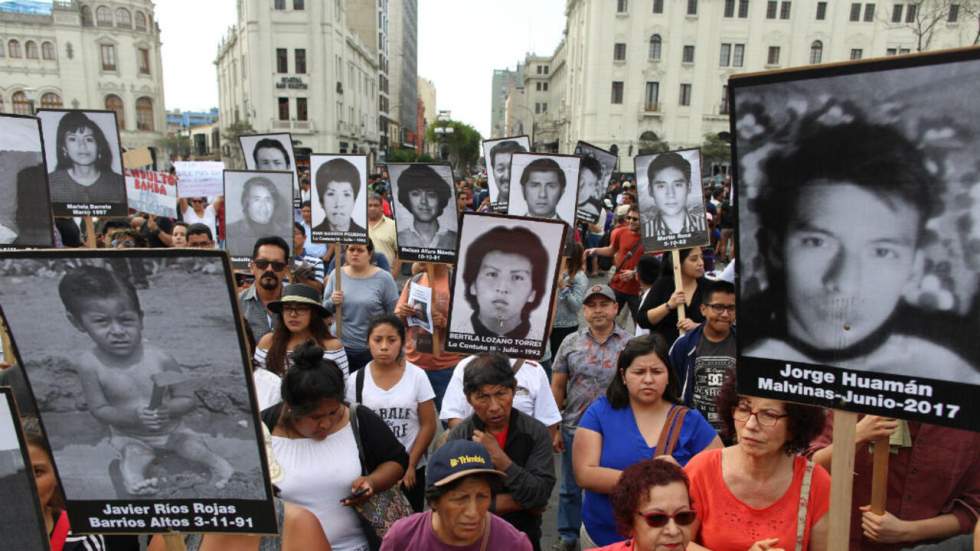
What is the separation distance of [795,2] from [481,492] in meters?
62.7

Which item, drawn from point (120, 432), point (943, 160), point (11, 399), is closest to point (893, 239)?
point (943, 160)

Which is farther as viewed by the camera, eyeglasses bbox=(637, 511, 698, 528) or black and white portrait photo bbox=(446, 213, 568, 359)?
black and white portrait photo bbox=(446, 213, 568, 359)

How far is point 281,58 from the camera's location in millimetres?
50844

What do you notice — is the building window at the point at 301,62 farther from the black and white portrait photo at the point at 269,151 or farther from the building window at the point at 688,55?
the black and white portrait photo at the point at 269,151

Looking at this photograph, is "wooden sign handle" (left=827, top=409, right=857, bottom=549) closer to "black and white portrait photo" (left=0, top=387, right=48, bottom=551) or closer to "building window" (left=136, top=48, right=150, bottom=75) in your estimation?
"black and white portrait photo" (left=0, top=387, right=48, bottom=551)

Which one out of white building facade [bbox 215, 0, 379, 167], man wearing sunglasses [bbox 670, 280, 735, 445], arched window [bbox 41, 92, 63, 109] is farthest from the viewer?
arched window [bbox 41, 92, 63, 109]

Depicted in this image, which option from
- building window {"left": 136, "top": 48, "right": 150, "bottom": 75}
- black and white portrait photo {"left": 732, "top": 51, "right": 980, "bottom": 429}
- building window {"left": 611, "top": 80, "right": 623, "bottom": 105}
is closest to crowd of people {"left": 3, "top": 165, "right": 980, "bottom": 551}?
black and white portrait photo {"left": 732, "top": 51, "right": 980, "bottom": 429}

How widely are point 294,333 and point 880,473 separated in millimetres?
3271

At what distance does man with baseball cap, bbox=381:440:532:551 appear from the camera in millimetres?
2348

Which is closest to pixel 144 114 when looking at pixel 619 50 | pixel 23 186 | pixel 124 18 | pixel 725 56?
pixel 124 18

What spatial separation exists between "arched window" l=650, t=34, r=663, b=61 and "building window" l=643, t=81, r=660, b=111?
2.21m

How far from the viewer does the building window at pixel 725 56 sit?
54.6 metres

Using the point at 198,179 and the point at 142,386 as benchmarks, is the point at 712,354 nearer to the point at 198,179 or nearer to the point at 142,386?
the point at 142,386

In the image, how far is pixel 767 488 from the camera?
233 cm
